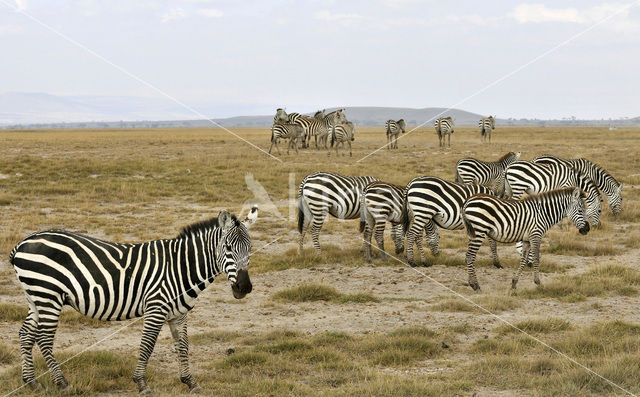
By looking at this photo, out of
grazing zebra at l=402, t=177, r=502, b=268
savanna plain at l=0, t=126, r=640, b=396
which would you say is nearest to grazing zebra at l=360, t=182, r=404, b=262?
grazing zebra at l=402, t=177, r=502, b=268

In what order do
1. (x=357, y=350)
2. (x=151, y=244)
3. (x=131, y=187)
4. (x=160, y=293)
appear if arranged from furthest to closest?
1. (x=131, y=187)
2. (x=357, y=350)
3. (x=151, y=244)
4. (x=160, y=293)

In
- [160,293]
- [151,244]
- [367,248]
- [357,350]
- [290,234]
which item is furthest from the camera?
[290,234]

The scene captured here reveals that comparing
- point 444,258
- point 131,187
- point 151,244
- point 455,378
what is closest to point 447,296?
point 444,258

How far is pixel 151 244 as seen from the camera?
6.69 metres

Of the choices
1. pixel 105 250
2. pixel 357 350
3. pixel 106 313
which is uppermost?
pixel 105 250

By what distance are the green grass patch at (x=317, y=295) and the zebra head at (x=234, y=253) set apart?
4031 millimetres

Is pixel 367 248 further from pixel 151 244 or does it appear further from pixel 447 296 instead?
pixel 151 244

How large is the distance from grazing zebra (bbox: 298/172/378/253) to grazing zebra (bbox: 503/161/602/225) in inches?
180

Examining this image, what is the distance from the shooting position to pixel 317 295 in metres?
10.4

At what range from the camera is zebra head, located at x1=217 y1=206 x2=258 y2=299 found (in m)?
6.29

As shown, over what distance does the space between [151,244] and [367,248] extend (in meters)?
6.82

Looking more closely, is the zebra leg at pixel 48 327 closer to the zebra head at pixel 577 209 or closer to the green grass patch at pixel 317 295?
the green grass patch at pixel 317 295

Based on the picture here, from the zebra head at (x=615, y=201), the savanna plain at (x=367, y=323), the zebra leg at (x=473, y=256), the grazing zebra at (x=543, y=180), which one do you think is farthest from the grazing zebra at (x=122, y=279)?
the zebra head at (x=615, y=201)

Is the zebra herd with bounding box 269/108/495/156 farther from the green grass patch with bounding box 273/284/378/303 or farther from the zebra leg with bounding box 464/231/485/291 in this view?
the green grass patch with bounding box 273/284/378/303
